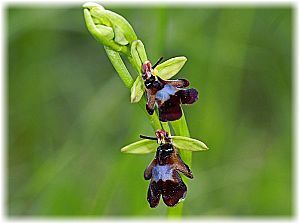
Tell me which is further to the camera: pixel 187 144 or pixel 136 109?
pixel 136 109

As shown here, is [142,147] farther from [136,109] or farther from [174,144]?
[136,109]

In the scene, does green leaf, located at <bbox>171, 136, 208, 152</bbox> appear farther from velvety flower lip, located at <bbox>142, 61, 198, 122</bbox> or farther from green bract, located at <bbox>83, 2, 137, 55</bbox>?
green bract, located at <bbox>83, 2, 137, 55</bbox>

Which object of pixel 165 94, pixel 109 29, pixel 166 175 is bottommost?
pixel 166 175

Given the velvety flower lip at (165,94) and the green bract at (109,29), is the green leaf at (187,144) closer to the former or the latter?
the velvety flower lip at (165,94)

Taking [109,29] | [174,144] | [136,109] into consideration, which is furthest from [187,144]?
[136,109]

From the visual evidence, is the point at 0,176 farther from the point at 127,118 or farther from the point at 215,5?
the point at 215,5

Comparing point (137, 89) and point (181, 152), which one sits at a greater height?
point (137, 89)

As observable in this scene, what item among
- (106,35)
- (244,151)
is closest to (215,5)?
(244,151)
